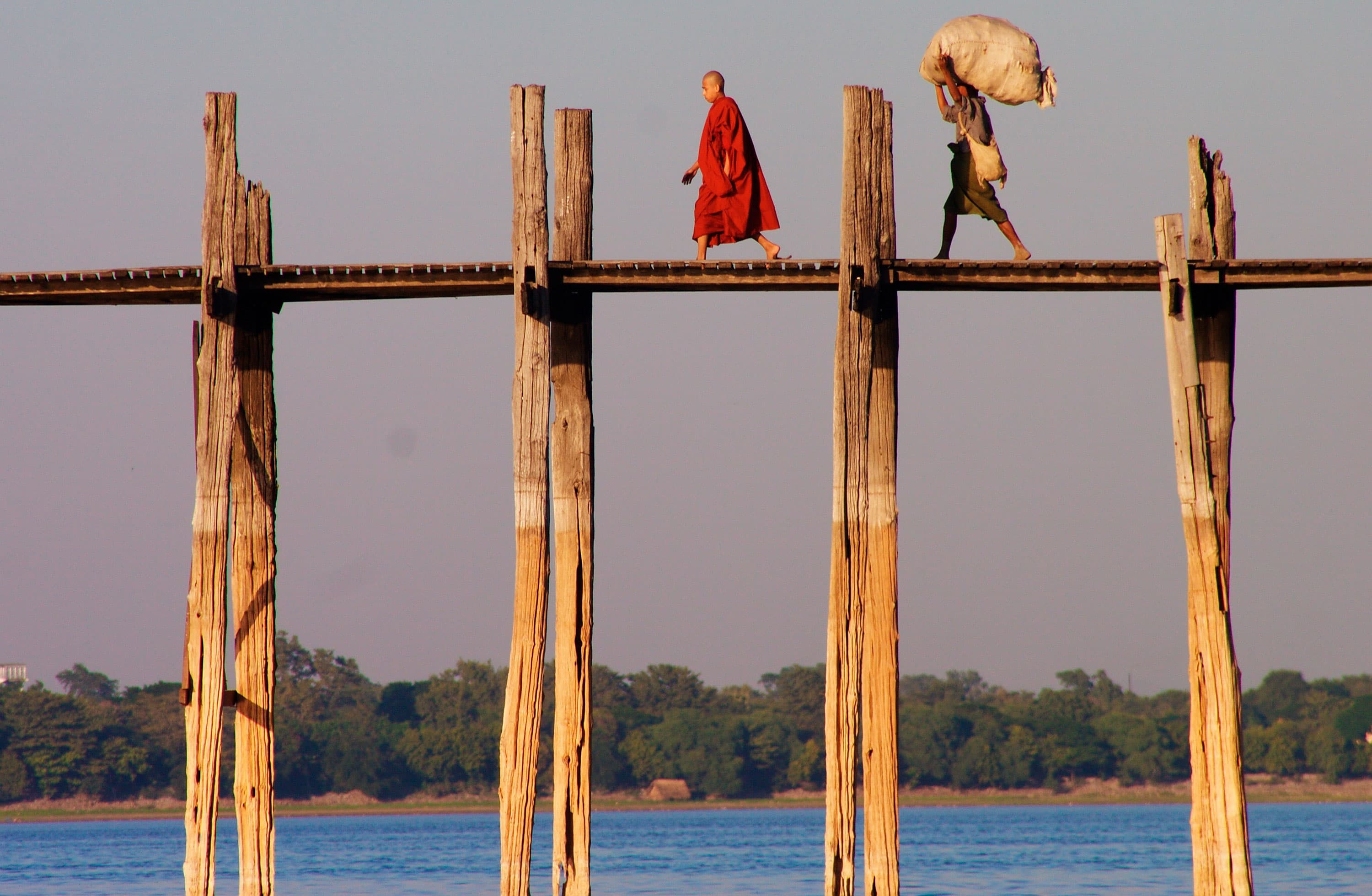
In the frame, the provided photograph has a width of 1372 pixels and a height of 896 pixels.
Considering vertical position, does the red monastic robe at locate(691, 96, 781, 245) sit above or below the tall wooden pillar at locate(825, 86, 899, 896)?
above

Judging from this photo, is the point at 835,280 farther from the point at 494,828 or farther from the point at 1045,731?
the point at 1045,731

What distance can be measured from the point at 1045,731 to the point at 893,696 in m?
62.5

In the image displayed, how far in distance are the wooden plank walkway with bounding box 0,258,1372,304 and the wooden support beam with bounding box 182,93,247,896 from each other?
0.75 ft

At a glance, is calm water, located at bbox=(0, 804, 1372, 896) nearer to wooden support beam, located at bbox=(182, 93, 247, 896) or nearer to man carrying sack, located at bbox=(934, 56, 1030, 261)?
wooden support beam, located at bbox=(182, 93, 247, 896)

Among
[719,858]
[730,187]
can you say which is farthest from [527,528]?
[719,858]

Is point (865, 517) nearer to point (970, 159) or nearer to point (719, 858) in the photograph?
point (970, 159)

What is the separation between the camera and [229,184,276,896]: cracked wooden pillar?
10367 millimetres

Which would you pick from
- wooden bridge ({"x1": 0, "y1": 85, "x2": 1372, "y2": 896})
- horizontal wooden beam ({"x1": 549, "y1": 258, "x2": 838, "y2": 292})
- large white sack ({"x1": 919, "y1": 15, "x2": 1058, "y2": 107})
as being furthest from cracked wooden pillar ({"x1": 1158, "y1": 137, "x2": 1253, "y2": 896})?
horizontal wooden beam ({"x1": 549, "y1": 258, "x2": 838, "y2": 292})

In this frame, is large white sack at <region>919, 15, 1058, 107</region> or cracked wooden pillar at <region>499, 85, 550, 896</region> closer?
cracked wooden pillar at <region>499, 85, 550, 896</region>

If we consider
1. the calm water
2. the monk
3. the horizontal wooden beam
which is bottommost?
the calm water

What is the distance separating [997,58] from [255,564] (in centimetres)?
544

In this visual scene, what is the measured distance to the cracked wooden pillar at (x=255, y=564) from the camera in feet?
34.0

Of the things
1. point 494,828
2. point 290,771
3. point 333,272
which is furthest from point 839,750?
point 290,771

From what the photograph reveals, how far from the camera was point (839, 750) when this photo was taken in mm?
9805
